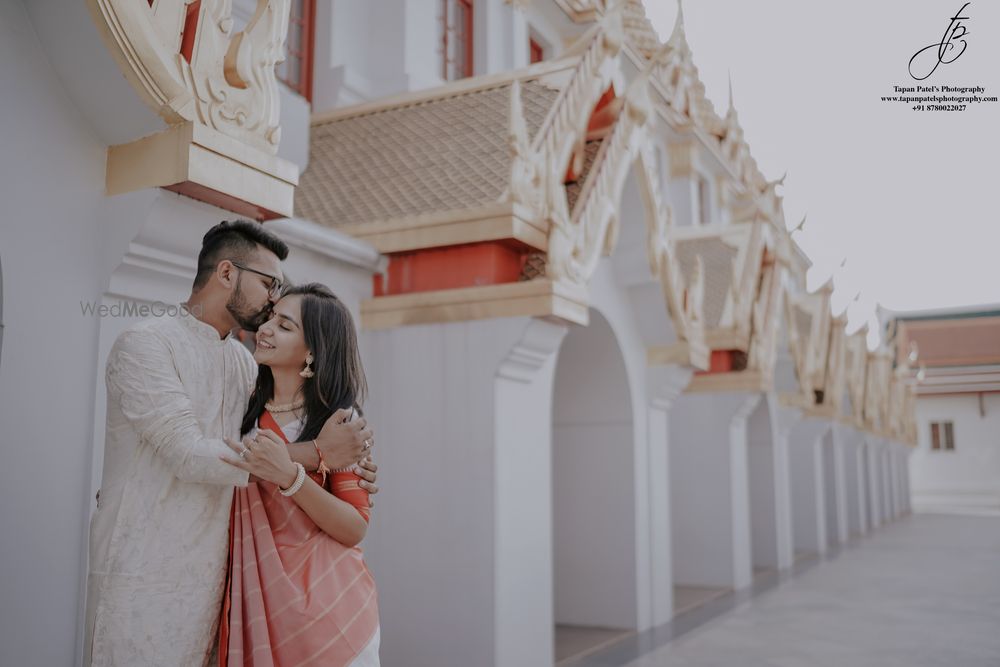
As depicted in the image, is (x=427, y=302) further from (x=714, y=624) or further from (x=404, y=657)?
(x=714, y=624)

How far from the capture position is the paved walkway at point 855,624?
614cm

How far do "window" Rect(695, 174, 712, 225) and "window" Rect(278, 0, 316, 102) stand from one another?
10.1m

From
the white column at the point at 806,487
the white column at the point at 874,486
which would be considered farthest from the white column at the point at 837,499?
the white column at the point at 874,486

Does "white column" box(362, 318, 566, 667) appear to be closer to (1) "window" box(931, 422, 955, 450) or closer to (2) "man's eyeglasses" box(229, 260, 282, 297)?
(2) "man's eyeglasses" box(229, 260, 282, 297)

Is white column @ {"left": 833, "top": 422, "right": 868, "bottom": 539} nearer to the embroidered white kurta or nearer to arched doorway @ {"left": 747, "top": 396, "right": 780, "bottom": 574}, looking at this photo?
arched doorway @ {"left": 747, "top": 396, "right": 780, "bottom": 574}

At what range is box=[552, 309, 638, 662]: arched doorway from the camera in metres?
7.11

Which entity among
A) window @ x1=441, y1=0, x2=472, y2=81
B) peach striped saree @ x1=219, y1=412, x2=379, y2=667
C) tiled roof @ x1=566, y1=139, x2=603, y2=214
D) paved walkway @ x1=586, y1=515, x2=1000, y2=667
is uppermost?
window @ x1=441, y1=0, x2=472, y2=81

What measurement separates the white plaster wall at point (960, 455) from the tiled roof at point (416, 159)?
103ft

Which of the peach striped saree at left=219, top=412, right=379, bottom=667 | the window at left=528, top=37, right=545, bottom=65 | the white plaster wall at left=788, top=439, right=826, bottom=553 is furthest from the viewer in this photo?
the white plaster wall at left=788, top=439, right=826, bottom=553

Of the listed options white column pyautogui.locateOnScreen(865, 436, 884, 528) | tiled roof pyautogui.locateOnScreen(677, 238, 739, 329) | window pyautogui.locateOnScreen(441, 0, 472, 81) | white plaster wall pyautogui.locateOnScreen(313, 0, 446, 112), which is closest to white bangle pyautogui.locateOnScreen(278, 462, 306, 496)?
white plaster wall pyautogui.locateOnScreen(313, 0, 446, 112)

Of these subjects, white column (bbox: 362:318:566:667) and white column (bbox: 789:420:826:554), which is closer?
white column (bbox: 362:318:566:667)

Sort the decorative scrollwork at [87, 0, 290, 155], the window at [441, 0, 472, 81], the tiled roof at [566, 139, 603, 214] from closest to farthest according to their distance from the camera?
the decorative scrollwork at [87, 0, 290, 155] → the tiled roof at [566, 139, 603, 214] → the window at [441, 0, 472, 81]

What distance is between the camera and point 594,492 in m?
7.28

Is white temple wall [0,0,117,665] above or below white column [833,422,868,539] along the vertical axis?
above
